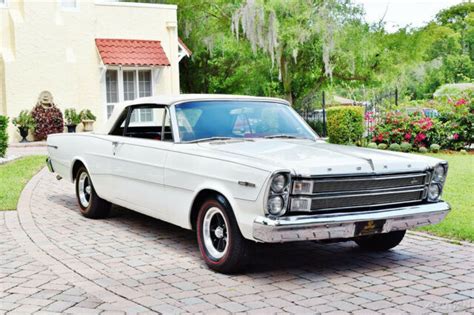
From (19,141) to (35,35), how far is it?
4007 mm

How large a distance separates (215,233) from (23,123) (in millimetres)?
18706

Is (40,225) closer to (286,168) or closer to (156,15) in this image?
(286,168)

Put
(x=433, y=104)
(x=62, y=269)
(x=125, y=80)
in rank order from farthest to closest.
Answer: (x=125, y=80)
(x=433, y=104)
(x=62, y=269)

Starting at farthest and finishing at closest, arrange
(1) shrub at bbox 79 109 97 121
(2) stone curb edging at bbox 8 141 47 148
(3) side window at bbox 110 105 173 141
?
1. (1) shrub at bbox 79 109 97 121
2. (2) stone curb edging at bbox 8 141 47 148
3. (3) side window at bbox 110 105 173 141

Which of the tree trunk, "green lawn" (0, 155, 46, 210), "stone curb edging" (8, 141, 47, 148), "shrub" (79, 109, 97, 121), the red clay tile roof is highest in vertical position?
the red clay tile roof

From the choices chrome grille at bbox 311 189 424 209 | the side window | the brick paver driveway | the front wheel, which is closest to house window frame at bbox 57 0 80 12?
the side window

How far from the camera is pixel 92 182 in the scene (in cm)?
813

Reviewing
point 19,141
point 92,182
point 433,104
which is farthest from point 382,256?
point 19,141

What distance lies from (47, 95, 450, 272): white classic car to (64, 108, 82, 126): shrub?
1642cm

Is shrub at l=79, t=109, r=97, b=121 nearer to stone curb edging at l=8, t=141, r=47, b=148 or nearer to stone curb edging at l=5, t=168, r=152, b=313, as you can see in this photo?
stone curb edging at l=8, t=141, r=47, b=148

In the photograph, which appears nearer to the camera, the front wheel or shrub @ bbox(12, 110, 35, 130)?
the front wheel

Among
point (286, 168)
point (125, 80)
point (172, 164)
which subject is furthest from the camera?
point (125, 80)

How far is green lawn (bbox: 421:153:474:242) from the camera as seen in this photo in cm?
724

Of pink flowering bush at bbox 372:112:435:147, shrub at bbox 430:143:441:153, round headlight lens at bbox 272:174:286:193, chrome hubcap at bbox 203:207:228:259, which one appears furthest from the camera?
pink flowering bush at bbox 372:112:435:147
